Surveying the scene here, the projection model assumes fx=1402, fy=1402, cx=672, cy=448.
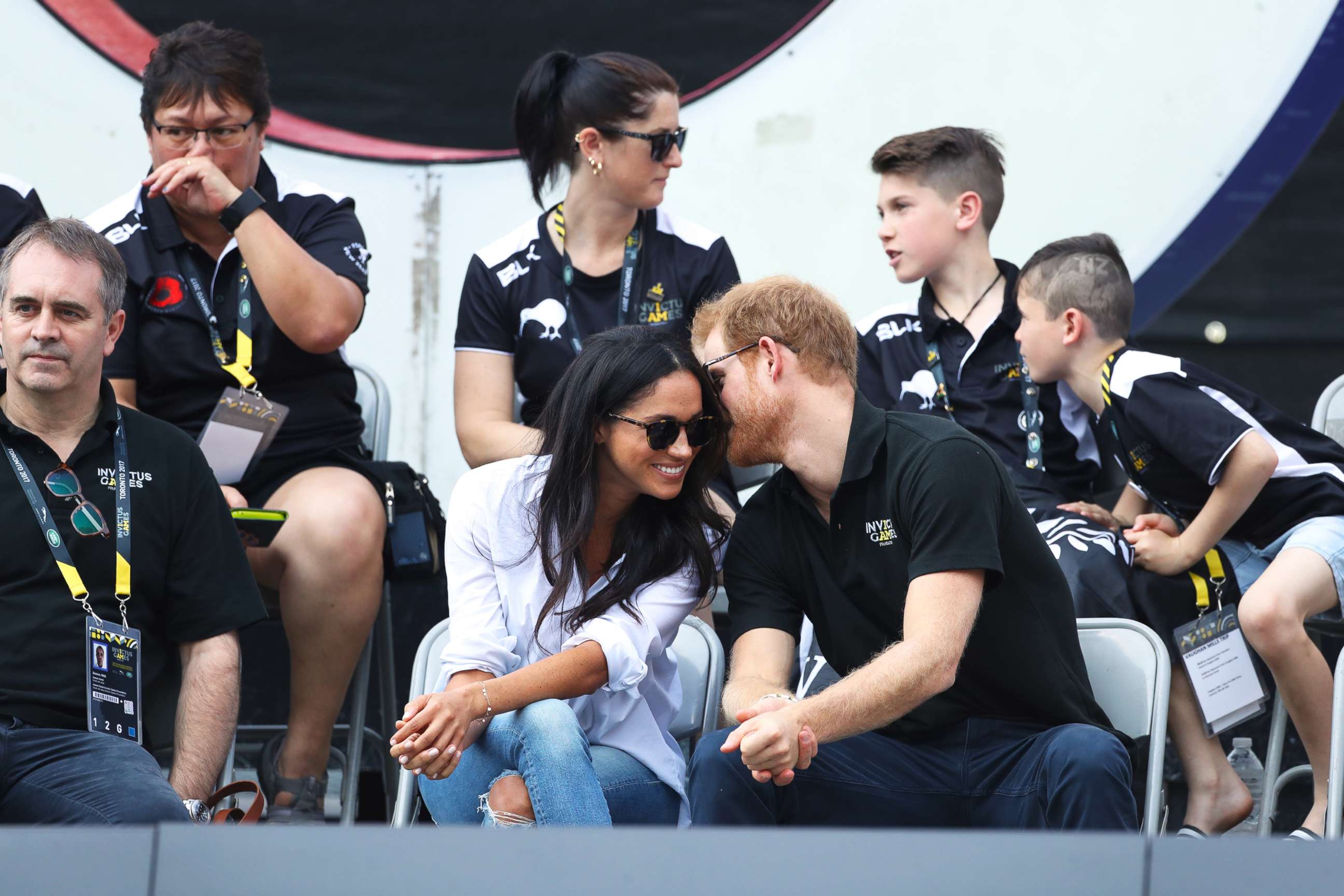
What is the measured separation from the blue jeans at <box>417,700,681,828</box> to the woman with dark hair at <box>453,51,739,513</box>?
1099 mm

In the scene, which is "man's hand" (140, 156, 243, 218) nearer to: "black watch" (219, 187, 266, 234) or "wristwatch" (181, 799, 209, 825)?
"black watch" (219, 187, 266, 234)

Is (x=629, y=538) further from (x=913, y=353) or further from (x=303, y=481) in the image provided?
(x=913, y=353)

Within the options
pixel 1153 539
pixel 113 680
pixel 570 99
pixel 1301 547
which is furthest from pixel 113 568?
pixel 1301 547

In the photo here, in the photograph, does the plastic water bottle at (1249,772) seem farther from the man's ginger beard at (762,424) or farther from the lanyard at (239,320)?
the lanyard at (239,320)

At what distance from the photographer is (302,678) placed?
110 inches

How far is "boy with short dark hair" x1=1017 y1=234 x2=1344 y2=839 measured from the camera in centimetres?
272

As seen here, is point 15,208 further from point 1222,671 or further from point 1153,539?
point 1222,671

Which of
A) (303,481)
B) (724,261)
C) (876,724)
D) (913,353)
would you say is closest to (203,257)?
(303,481)

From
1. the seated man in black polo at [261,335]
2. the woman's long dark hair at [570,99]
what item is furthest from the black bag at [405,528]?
the woman's long dark hair at [570,99]

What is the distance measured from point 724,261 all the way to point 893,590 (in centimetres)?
131

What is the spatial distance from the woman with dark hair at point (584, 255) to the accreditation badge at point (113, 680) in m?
0.97

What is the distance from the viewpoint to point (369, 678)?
10.3 feet

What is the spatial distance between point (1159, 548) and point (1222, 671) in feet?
0.90

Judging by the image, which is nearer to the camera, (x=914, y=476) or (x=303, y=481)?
(x=914, y=476)
